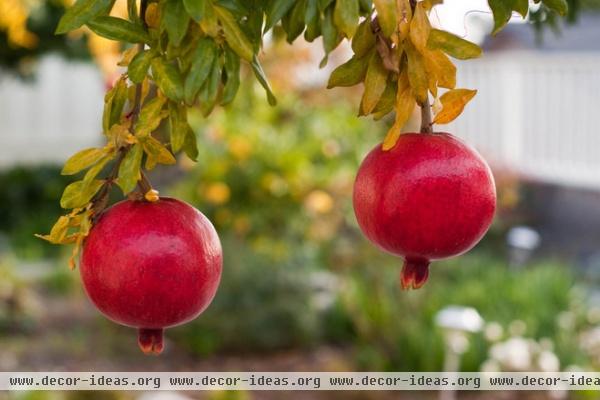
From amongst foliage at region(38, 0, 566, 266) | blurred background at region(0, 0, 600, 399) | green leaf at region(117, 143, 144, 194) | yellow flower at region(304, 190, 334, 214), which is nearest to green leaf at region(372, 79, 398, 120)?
foliage at region(38, 0, 566, 266)

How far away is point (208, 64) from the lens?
82 centimetres

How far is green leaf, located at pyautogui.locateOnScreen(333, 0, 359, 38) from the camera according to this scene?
76 centimetres

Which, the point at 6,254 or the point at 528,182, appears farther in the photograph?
the point at 528,182

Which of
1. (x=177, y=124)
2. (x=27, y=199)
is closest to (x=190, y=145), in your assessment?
(x=177, y=124)

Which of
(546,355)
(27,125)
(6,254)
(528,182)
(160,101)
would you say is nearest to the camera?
(160,101)

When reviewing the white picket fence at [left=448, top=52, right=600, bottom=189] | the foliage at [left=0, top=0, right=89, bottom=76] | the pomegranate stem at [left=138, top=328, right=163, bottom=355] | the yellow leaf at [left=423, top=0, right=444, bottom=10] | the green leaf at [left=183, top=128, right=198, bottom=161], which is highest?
the yellow leaf at [left=423, top=0, right=444, bottom=10]

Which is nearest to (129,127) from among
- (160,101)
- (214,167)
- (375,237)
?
(160,101)

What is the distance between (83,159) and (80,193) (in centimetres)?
3

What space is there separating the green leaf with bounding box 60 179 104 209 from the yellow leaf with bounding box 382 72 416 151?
0.83 feet

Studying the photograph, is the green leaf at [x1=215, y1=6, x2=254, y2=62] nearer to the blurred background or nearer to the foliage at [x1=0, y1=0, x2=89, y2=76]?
the blurred background

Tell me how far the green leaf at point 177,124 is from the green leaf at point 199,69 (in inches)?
1.6

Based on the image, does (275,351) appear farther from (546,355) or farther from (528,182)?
(528,182)

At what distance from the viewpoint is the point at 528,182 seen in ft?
29.2

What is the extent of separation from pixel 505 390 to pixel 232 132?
220 centimetres
